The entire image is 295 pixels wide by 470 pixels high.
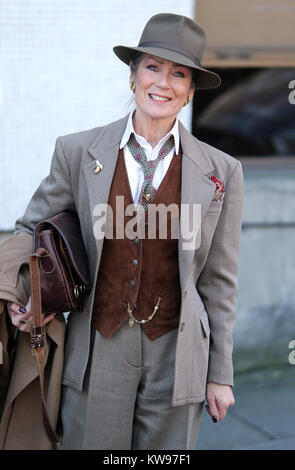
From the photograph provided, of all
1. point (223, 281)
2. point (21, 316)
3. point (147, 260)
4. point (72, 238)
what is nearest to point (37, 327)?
point (21, 316)

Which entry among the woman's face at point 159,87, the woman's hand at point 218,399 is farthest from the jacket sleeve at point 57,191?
the woman's hand at point 218,399

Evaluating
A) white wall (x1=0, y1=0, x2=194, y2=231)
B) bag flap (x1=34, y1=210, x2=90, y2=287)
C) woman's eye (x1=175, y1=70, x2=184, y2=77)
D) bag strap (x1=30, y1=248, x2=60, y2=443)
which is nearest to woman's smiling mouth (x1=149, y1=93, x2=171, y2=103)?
woman's eye (x1=175, y1=70, x2=184, y2=77)

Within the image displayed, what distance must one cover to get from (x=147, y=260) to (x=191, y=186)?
1.01 feet

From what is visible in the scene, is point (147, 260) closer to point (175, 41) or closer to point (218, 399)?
point (218, 399)

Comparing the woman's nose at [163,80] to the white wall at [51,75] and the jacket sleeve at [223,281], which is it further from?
the white wall at [51,75]

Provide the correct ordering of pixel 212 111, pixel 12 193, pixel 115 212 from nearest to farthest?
1. pixel 115 212
2. pixel 12 193
3. pixel 212 111

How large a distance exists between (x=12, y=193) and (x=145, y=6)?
134cm

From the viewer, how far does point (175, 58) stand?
8.00 ft

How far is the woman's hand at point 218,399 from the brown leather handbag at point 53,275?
64 centimetres

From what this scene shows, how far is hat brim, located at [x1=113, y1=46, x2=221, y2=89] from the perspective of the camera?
244 cm
